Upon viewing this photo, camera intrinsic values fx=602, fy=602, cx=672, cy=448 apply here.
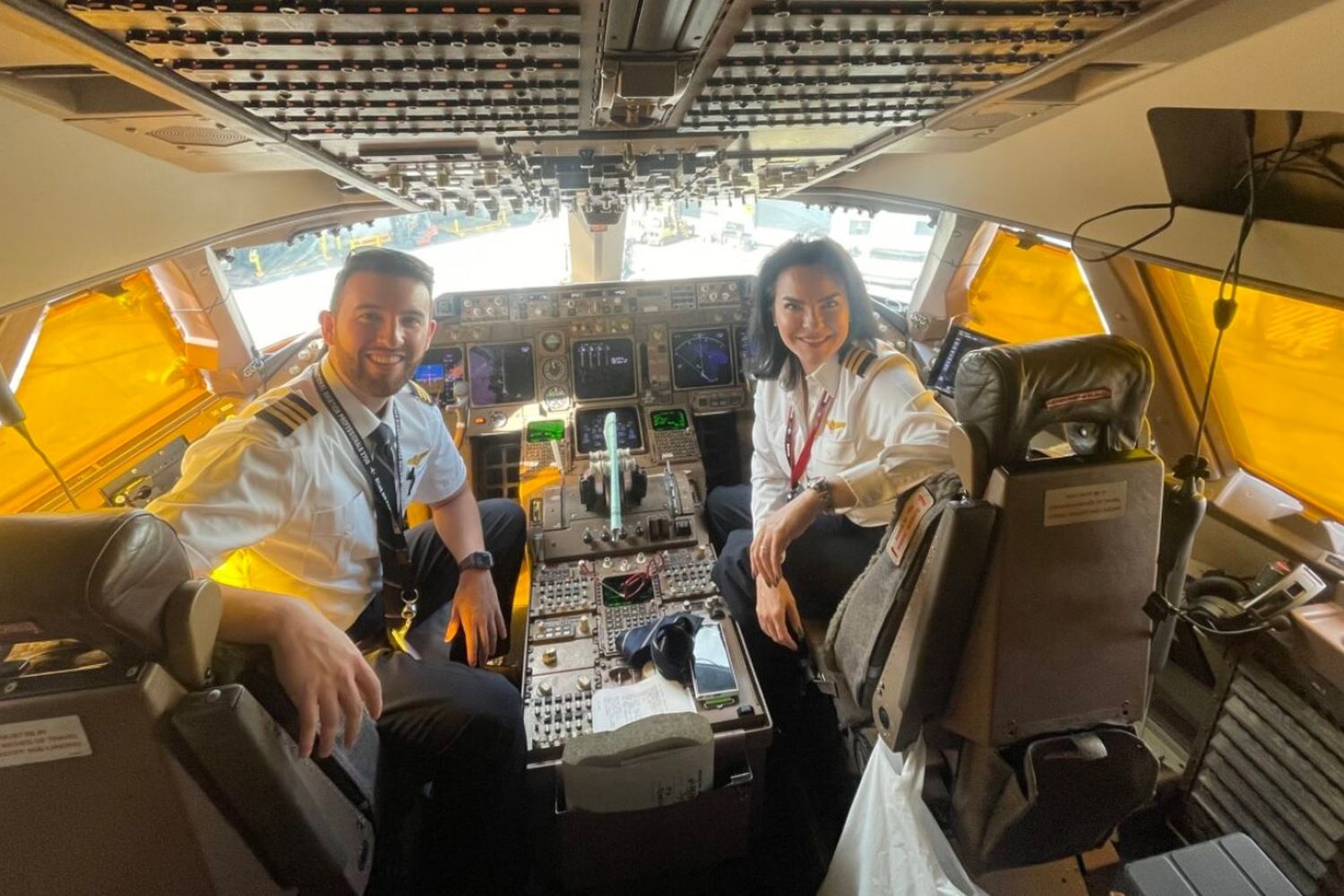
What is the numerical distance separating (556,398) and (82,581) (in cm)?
267

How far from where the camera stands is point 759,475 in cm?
237

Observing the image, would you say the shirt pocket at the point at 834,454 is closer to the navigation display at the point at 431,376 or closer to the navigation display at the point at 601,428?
the navigation display at the point at 601,428

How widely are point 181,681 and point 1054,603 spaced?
4.69 feet

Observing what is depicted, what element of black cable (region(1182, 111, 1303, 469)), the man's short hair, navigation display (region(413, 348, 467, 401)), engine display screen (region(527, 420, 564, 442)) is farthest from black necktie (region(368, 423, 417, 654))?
black cable (region(1182, 111, 1303, 469))

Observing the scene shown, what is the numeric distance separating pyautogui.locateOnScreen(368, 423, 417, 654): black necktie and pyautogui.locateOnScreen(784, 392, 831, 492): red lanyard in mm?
1348

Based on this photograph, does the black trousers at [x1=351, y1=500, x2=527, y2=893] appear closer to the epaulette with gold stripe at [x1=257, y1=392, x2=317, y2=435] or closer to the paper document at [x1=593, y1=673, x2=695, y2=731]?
the paper document at [x1=593, y1=673, x2=695, y2=731]

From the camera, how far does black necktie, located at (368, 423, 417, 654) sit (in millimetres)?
1813

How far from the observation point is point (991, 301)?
3.23m

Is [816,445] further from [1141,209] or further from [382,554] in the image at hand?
[382,554]

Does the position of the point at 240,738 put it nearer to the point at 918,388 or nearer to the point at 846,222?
the point at 918,388

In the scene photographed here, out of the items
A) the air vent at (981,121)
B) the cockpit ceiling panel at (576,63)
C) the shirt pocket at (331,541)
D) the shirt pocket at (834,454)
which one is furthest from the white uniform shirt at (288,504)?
the air vent at (981,121)

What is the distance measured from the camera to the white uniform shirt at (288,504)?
4.54ft

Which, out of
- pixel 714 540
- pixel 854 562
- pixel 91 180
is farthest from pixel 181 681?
pixel 714 540

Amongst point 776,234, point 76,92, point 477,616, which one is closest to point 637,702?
point 477,616
